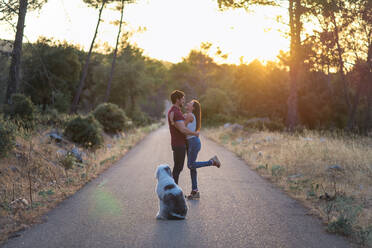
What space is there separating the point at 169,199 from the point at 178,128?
155cm

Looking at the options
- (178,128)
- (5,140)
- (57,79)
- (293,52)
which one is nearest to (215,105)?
(57,79)

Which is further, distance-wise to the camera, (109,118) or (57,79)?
(57,79)

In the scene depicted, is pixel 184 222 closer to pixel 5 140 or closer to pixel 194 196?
pixel 194 196

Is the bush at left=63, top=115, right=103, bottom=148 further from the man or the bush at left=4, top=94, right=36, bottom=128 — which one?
the man

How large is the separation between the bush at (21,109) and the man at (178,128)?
8281 mm

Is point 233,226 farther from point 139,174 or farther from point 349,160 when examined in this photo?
point 349,160

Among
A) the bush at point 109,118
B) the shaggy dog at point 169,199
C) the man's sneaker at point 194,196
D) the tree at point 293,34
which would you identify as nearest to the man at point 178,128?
the man's sneaker at point 194,196

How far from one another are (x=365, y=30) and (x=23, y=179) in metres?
22.7

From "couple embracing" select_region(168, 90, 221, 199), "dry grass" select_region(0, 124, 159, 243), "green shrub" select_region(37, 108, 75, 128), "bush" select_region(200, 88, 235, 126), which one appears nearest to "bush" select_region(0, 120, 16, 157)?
"dry grass" select_region(0, 124, 159, 243)

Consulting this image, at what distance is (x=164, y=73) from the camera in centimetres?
7719

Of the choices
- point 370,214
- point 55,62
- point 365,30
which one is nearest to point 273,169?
point 370,214

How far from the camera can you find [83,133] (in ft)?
48.2

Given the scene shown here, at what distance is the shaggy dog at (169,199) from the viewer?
5570 mm

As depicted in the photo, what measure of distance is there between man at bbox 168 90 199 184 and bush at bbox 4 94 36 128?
326 inches
